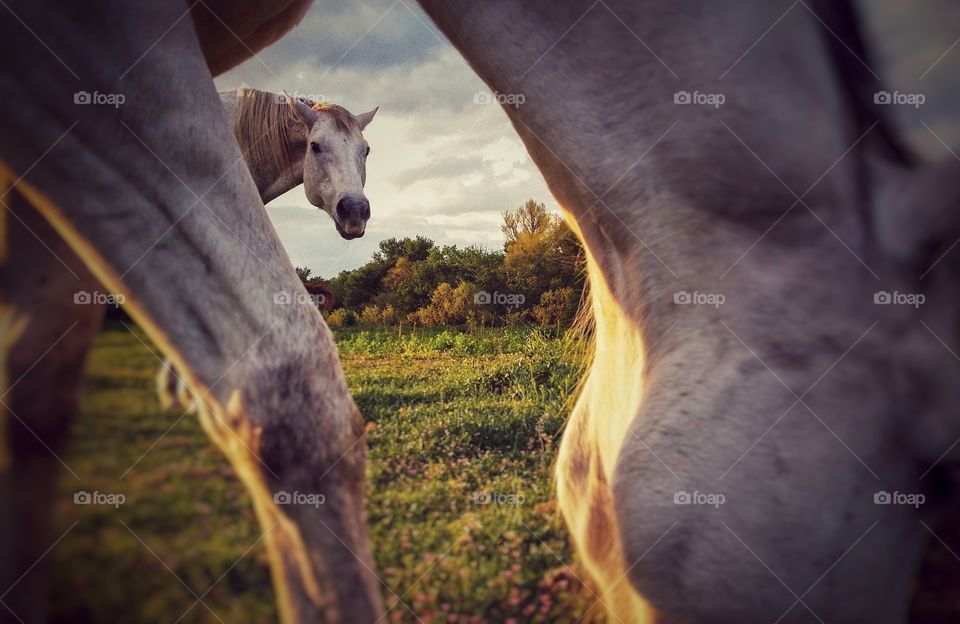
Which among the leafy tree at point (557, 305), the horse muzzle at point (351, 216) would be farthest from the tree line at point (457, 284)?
the horse muzzle at point (351, 216)

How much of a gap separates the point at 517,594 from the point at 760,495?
1.22 meters

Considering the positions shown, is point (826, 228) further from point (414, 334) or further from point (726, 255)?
point (414, 334)

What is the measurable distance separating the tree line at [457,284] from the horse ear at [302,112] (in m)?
1.30

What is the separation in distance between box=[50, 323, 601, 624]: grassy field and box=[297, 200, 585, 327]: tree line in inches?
49.1

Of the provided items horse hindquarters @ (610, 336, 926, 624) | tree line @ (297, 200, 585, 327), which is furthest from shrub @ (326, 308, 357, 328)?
horse hindquarters @ (610, 336, 926, 624)

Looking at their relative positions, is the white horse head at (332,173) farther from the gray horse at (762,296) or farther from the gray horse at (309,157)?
the gray horse at (762,296)

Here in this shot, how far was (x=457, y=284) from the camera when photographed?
5836mm

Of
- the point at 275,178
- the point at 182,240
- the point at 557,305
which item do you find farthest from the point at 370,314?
the point at 182,240

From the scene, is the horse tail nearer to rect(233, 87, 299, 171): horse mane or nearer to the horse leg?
the horse leg

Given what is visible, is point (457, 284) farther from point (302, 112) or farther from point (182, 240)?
point (182, 240)

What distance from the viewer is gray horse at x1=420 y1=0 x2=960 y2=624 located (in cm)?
85

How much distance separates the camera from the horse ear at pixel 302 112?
15.6 feet

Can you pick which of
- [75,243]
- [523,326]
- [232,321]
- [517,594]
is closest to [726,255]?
[232,321]

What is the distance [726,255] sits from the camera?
0.97 meters
